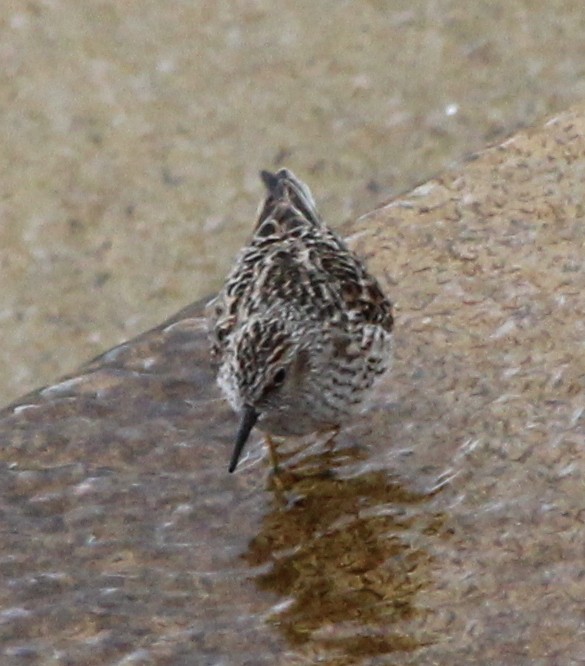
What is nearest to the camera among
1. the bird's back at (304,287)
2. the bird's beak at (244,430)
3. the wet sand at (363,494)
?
the wet sand at (363,494)

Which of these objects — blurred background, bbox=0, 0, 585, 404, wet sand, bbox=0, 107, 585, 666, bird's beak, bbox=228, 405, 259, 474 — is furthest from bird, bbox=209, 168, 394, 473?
blurred background, bbox=0, 0, 585, 404

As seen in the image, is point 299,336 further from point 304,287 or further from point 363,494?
point 363,494

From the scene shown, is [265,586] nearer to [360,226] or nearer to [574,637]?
[574,637]

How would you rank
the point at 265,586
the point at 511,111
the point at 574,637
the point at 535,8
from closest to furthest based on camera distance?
1. the point at 574,637
2. the point at 265,586
3. the point at 511,111
4. the point at 535,8

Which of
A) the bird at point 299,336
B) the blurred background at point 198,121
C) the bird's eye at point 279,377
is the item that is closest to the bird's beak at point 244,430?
the bird at point 299,336

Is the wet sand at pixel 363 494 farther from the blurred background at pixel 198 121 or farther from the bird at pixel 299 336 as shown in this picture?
the blurred background at pixel 198 121

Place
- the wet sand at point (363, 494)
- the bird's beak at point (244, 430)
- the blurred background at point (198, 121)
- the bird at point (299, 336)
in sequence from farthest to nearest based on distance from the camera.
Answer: the blurred background at point (198, 121)
the bird at point (299, 336)
the bird's beak at point (244, 430)
the wet sand at point (363, 494)

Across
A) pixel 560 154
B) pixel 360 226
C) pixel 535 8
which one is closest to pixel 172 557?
pixel 360 226
